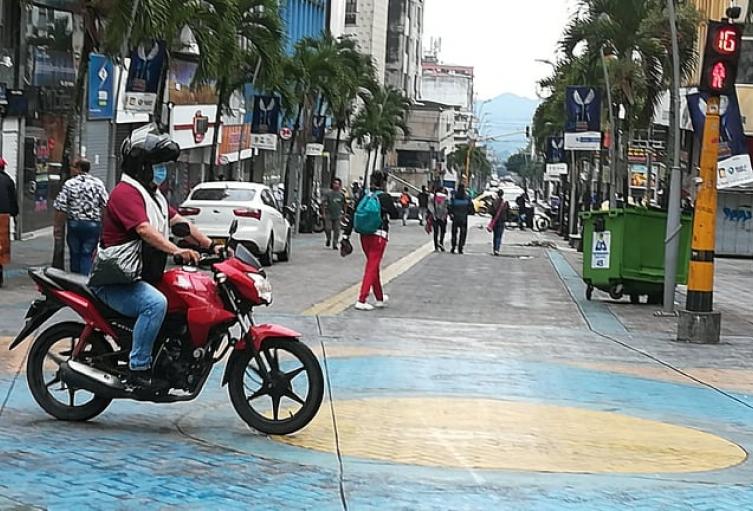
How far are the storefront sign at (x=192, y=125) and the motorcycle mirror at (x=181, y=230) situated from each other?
3314cm

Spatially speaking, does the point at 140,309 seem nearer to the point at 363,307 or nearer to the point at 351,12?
the point at 363,307

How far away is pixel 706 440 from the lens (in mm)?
8969

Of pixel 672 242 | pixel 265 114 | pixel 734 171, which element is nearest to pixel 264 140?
pixel 265 114

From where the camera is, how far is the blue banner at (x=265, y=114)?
36688 mm

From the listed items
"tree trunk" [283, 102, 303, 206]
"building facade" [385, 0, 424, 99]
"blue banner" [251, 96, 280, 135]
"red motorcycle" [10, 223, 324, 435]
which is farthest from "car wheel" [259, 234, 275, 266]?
"building facade" [385, 0, 424, 99]

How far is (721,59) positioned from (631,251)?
17.1 ft

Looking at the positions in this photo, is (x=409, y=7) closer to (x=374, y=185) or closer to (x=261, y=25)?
(x=261, y=25)

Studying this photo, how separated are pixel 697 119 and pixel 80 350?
11.9 metres

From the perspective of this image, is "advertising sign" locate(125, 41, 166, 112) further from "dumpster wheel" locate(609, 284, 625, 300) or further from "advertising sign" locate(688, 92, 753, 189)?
"advertising sign" locate(688, 92, 753, 189)

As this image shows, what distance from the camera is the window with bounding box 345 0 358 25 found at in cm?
10544

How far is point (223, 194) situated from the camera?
25.0 metres

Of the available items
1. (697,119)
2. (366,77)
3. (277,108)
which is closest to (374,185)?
(697,119)

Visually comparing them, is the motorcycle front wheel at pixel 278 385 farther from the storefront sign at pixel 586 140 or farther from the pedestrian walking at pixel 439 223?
the storefront sign at pixel 586 140

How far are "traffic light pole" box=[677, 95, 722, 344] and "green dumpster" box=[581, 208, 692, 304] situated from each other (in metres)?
4.05
